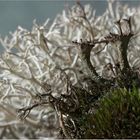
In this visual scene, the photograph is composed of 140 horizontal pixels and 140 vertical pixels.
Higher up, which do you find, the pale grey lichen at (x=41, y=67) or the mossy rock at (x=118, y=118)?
the pale grey lichen at (x=41, y=67)

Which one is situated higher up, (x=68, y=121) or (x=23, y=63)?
(x=23, y=63)

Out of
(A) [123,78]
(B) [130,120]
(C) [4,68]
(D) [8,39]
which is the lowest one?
(B) [130,120]

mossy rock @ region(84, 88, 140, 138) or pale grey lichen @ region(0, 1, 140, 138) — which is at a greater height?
pale grey lichen @ region(0, 1, 140, 138)

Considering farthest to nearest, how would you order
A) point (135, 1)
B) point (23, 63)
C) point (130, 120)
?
point (135, 1) → point (23, 63) → point (130, 120)

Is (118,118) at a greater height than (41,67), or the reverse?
(41,67)

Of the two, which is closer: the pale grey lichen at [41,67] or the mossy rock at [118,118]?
the mossy rock at [118,118]

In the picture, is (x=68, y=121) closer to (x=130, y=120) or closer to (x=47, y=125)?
(x=130, y=120)

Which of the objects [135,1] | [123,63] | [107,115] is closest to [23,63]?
[123,63]

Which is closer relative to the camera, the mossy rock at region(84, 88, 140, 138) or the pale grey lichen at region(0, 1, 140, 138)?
the mossy rock at region(84, 88, 140, 138)
